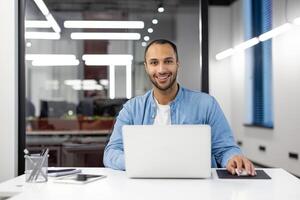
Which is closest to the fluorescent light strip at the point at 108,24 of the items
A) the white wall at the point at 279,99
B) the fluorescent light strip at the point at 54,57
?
the fluorescent light strip at the point at 54,57

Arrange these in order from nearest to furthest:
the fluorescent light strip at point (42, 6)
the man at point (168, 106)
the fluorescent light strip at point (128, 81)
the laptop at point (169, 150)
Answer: the laptop at point (169, 150), the man at point (168, 106), the fluorescent light strip at point (42, 6), the fluorescent light strip at point (128, 81)

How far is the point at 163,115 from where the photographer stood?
2465 mm

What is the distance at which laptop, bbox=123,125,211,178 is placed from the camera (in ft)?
5.67

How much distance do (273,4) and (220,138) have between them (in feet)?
14.9

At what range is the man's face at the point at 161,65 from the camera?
2.45 meters

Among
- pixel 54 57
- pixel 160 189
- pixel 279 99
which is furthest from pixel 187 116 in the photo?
pixel 279 99

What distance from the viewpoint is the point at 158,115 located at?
246cm

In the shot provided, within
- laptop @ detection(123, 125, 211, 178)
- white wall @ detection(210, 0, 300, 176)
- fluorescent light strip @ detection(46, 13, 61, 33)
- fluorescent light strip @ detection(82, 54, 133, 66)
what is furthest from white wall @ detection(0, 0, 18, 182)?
white wall @ detection(210, 0, 300, 176)

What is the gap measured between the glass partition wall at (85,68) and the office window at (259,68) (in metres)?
2.06

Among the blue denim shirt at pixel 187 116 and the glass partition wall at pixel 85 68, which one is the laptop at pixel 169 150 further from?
the glass partition wall at pixel 85 68

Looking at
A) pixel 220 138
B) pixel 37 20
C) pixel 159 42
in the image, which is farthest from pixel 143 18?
pixel 220 138

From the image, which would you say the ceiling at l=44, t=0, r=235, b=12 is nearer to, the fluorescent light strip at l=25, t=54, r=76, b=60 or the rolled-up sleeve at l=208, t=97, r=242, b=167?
the fluorescent light strip at l=25, t=54, r=76, b=60

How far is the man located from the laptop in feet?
1.81

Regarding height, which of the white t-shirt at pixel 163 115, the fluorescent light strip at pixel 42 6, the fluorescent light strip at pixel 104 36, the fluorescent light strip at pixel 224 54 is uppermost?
the fluorescent light strip at pixel 42 6
